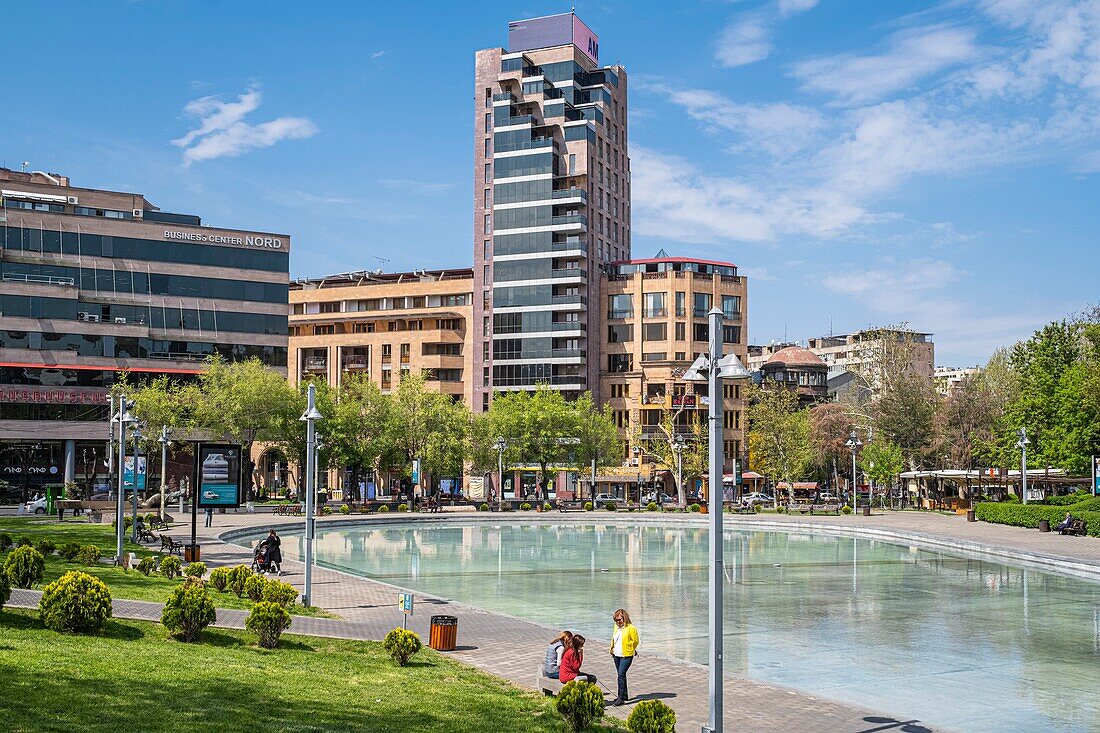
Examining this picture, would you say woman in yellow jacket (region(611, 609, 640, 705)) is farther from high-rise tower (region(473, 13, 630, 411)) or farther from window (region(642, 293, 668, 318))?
window (region(642, 293, 668, 318))

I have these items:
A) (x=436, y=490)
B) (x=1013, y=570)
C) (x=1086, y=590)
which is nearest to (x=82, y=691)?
(x=1086, y=590)

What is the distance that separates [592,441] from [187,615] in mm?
73466

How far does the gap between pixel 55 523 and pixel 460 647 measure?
3683cm

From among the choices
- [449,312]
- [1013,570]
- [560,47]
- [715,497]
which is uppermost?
[560,47]

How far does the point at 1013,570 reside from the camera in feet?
118

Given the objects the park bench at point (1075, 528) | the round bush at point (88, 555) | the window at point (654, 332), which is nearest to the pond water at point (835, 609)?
the round bush at point (88, 555)

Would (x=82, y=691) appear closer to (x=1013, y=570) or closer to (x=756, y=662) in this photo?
(x=756, y=662)

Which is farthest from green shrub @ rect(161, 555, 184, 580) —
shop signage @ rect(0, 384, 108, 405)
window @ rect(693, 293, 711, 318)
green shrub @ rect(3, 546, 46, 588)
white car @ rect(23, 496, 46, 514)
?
window @ rect(693, 293, 711, 318)

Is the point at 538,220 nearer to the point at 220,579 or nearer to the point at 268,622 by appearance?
the point at 220,579

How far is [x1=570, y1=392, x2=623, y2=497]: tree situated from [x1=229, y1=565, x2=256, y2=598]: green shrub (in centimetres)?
6500

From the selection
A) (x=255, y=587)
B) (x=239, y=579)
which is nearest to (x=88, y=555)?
(x=239, y=579)

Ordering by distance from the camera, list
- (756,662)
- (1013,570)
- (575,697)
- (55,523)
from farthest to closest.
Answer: (55,523) → (1013,570) → (756,662) → (575,697)

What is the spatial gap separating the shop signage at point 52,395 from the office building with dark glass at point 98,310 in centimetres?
8

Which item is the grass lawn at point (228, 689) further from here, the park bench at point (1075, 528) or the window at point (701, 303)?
the window at point (701, 303)
